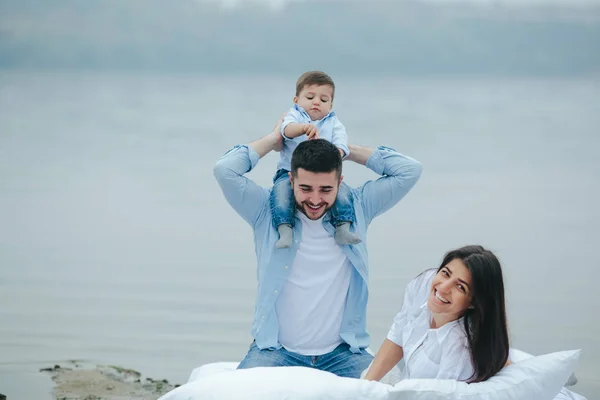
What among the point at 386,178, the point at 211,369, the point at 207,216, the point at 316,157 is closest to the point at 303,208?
the point at 316,157

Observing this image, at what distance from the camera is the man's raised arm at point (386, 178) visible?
2.76 metres

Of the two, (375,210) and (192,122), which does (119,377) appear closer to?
(375,210)

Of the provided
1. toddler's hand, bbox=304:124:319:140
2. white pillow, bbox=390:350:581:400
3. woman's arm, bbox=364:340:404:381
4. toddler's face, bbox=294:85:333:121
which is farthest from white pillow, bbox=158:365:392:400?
toddler's face, bbox=294:85:333:121

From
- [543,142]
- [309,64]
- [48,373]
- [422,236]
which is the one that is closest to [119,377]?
[48,373]

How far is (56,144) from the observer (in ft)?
22.4

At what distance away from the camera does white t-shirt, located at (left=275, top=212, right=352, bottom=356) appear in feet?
8.59

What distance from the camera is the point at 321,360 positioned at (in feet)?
8.55

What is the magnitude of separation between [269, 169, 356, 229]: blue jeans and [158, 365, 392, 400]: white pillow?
546 millimetres

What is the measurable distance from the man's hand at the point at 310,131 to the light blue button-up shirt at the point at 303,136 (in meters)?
0.07

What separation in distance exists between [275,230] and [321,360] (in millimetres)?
367

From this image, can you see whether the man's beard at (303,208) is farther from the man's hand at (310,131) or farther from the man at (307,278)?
the man's hand at (310,131)

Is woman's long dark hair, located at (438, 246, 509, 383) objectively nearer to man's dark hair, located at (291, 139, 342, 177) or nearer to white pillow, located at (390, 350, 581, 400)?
white pillow, located at (390, 350, 581, 400)

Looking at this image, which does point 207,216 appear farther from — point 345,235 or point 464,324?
point 464,324

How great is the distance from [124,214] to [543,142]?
3.09m
